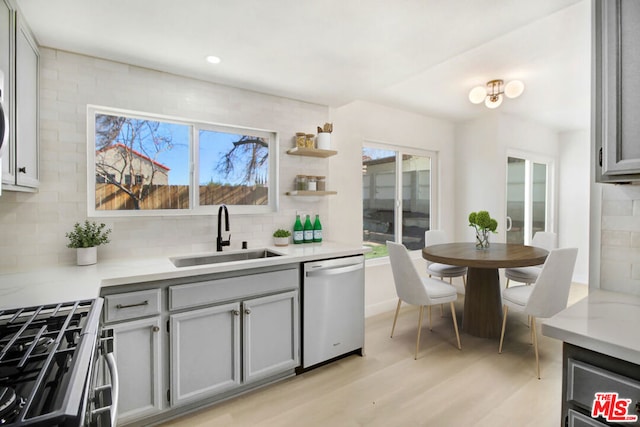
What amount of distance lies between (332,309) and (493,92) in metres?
2.62

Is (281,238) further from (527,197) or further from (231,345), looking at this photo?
(527,197)

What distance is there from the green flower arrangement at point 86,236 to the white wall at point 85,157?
68 mm

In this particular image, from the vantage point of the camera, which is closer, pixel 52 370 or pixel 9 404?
pixel 9 404

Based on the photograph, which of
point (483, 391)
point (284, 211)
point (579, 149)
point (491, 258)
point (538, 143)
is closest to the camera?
point (483, 391)

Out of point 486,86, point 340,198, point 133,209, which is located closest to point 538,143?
point 486,86

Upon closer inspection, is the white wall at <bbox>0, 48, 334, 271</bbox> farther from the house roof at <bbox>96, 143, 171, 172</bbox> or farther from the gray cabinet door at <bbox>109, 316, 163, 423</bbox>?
the gray cabinet door at <bbox>109, 316, 163, 423</bbox>

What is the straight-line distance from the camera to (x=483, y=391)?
2232mm

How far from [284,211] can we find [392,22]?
6.00 feet

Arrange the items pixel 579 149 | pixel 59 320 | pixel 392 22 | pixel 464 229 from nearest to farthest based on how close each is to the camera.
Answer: pixel 59 320, pixel 392 22, pixel 464 229, pixel 579 149

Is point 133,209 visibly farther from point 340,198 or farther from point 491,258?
point 491,258

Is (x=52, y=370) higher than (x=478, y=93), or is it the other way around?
(x=478, y=93)

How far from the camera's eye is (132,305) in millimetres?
1800

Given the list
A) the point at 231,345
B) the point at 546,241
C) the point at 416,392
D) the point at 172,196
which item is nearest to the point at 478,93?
the point at 546,241

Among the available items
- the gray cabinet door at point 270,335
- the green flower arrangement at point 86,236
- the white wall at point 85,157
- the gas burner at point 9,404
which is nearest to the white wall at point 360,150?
the white wall at point 85,157
